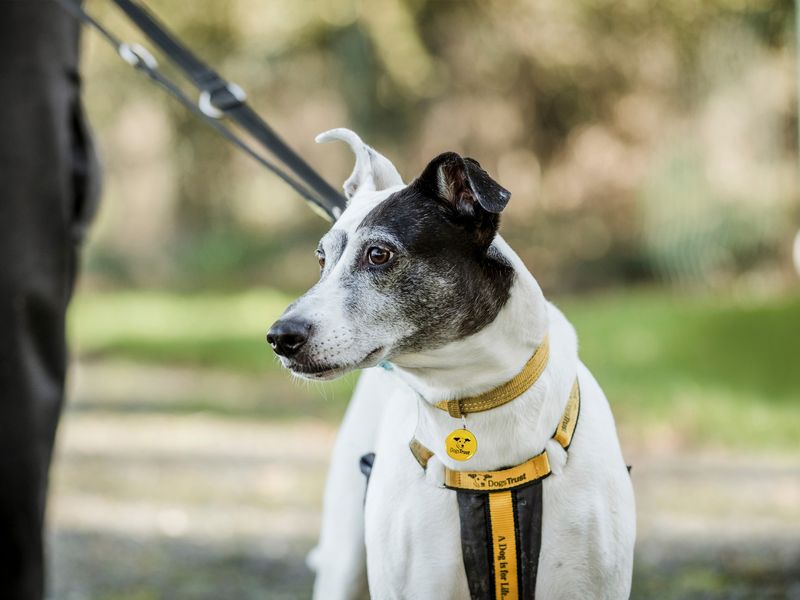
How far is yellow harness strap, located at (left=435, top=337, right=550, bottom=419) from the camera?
2506mm

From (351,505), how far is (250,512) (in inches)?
147

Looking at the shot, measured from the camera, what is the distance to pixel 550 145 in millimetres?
14547

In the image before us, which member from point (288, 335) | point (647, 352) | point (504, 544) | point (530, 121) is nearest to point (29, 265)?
point (288, 335)

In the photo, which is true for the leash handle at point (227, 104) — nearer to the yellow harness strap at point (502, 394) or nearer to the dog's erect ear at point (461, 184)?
the dog's erect ear at point (461, 184)

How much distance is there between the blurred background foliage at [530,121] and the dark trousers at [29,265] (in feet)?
34.6

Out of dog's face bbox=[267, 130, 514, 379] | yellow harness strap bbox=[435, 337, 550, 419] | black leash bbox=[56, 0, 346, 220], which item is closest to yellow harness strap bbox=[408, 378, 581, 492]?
yellow harness strap bbox=[435, 337, 550, 419]

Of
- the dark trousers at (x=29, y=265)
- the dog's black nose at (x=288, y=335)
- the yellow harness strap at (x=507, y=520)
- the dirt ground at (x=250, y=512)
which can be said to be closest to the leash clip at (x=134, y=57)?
the dark trousers at (x=29, y=265)

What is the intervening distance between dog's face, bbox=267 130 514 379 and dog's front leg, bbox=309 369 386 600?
0.56 meters

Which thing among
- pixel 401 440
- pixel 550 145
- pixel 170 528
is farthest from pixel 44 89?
pixel 550 145

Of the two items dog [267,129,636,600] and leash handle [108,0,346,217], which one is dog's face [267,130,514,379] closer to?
dog [267,129,636,600]

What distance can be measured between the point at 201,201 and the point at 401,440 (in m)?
16.3

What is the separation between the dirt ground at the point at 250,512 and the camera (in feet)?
17.5

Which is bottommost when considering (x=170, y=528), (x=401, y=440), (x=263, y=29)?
(x=401, y=440)

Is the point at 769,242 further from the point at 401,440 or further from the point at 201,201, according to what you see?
the point at 401,440
